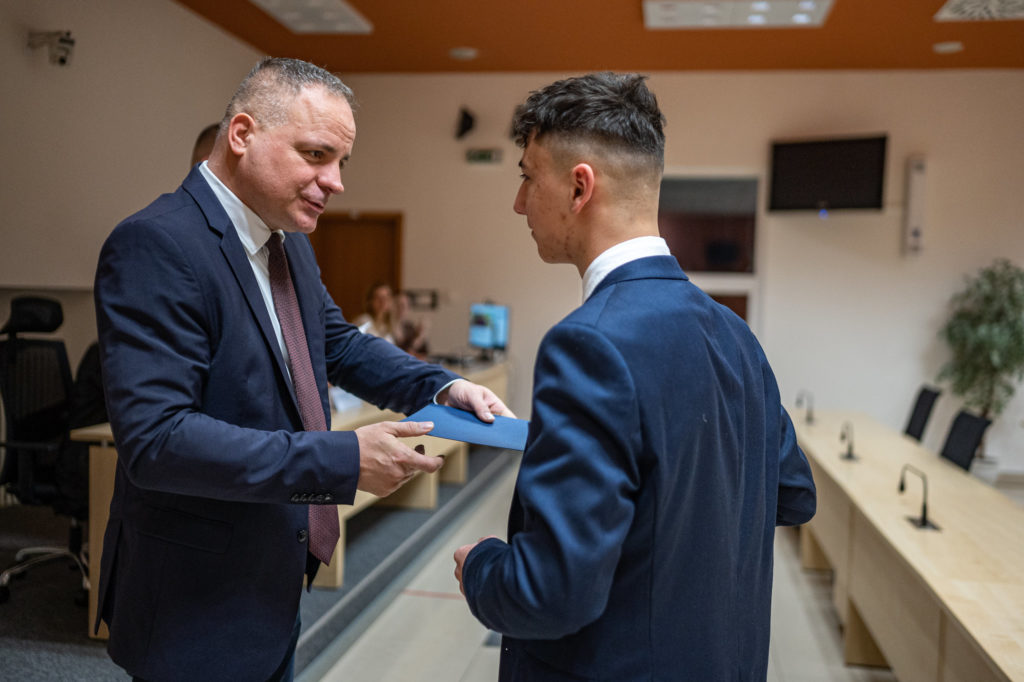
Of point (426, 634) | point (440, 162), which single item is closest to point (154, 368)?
point (426, 634)

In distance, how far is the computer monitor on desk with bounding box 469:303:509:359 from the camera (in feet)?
23.4

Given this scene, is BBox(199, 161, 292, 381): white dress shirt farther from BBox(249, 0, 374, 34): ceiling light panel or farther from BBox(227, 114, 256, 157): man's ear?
BBox(249, 0, 374, 34): ceiling light panel

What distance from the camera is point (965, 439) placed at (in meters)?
4.10

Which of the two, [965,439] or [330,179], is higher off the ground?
[330,179]

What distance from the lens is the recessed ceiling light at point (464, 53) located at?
7.19 metres

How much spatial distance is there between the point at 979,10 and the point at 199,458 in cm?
650

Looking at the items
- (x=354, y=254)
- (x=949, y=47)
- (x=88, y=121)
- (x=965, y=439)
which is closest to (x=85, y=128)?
(x=88, y=121)

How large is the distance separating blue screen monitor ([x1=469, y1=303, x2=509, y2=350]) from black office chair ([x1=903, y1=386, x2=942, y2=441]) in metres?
3.39

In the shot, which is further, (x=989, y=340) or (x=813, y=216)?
(x=813, y=216)

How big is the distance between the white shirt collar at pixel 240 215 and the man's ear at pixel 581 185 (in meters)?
0.59

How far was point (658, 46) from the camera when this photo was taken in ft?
22.4

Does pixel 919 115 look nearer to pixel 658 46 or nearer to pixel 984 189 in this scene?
pixel 984 189

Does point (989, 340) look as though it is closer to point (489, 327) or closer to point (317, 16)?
point (489, 327)

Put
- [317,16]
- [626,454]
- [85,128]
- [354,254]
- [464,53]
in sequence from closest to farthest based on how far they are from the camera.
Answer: [626,454], [85,128], [317,16], [464,53], [354,254]
